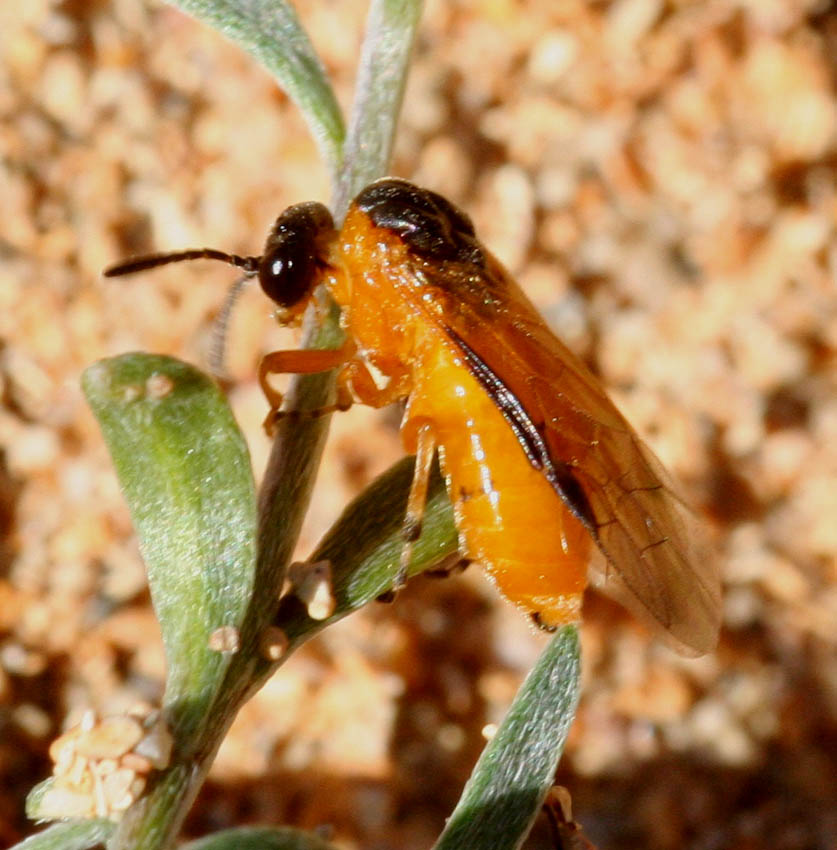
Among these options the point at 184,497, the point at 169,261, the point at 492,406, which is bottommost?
the point at 492,406

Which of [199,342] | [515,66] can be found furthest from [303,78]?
[515,66]

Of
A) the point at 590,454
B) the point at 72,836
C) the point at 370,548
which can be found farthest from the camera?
the point at 590,454

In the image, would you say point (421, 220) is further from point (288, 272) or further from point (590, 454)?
point (590, 454)

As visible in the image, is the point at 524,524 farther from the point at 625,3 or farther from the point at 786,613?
the point at 625,3

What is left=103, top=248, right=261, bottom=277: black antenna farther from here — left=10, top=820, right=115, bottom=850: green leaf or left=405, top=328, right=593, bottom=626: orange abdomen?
left=10, top=820, right=115, bottom=850: green leaf

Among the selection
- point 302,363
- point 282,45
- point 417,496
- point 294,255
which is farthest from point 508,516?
point 282,45

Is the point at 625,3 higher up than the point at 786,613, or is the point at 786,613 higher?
the point at 625,3
